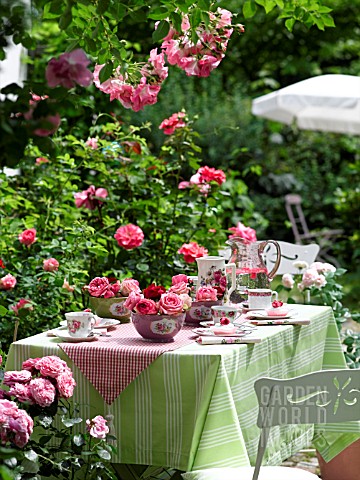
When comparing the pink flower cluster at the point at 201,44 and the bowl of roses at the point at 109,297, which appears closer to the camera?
the pink flower cluster at the point at 201,44

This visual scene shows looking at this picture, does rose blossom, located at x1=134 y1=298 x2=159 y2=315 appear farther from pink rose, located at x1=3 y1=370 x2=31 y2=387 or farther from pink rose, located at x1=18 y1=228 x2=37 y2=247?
pink rose, located at x1=18 y1=228 x2=37 y2=247

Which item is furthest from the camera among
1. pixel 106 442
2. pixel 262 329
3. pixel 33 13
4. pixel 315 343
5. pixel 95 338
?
pixel 315 343

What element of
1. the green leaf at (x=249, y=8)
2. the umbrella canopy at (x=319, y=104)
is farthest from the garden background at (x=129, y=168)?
the umbrella canopy at (x=319, y=104)

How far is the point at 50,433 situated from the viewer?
2904 millimetres

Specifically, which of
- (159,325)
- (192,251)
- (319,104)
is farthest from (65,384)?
(319,104)

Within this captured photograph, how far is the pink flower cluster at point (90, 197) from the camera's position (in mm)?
4684

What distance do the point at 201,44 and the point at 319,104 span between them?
5.13 meters

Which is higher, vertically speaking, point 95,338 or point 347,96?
point 347,96

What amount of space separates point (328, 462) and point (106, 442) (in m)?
1.27

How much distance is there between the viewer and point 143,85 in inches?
112

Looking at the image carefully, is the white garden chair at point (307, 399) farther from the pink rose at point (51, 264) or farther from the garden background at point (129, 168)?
the pink rose at point (51, 264)

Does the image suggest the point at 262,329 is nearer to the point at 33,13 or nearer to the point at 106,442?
the point at 106,442

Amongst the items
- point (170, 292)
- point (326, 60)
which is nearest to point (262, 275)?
point (170, 292)

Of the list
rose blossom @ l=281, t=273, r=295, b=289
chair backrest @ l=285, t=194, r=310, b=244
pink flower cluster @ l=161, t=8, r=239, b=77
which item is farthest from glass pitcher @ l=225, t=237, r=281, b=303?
chair backrest @ l=285, t=194, r=310, b=244
